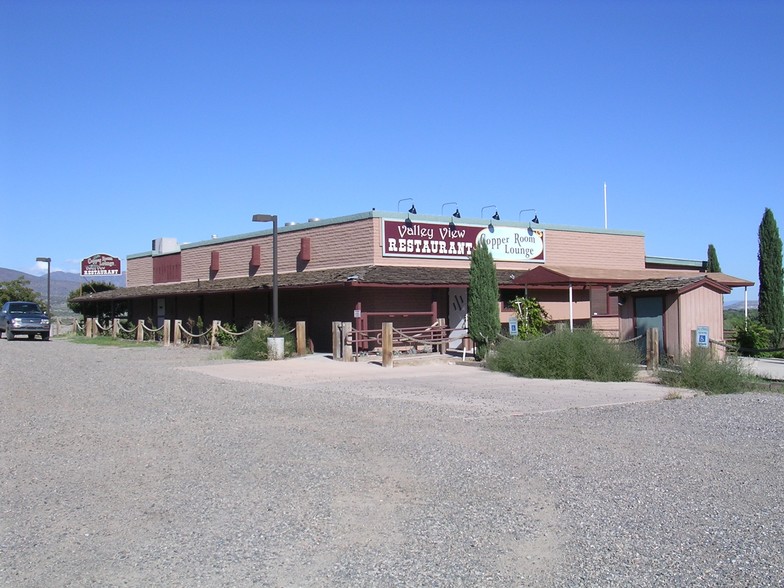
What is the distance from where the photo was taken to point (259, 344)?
25594 mm

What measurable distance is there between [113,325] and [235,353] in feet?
57.6

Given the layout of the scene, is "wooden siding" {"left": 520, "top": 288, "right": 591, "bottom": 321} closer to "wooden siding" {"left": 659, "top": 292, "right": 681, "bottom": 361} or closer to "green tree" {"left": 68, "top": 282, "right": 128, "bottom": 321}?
"wooden siding" {"left": 659, "top": 292, "right": 681, "bottom": 361}

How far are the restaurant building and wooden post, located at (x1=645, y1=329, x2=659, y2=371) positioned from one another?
122 centimetres

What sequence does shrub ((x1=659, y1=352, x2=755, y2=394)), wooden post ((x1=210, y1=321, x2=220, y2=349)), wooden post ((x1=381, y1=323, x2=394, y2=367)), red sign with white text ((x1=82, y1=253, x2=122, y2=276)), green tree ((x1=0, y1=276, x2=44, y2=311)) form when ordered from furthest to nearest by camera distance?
green tree ((x1=0, y1=276, x2=44, y2=311)), red sign with white text ((x1=82, y1=253, x2=122, y2=276)), wooden post ((x1=210, y1=321, x2=220, y2=349)), wooden post ((x1=381, y1=323, x2=394, y2=367)), shrub ((x1=659, y1=352, x2=755, y2=394))

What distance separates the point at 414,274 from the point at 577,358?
9.70 meters

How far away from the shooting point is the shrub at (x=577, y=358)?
1780 cm

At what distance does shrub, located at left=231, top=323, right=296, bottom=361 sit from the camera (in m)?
25.5

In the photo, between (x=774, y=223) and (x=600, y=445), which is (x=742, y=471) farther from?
(x=774, y=223)

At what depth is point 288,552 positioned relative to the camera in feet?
19.9

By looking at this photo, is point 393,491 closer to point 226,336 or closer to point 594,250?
point 226,336

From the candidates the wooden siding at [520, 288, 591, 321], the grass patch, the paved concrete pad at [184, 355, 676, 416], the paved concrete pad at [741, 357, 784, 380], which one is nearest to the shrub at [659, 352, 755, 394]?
the paved concrete pad at [184, 355, 676, 416]

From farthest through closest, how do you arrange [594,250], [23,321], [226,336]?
[23,321] < [594,250] < [226,336]

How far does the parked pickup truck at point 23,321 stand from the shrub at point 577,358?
1058 inches

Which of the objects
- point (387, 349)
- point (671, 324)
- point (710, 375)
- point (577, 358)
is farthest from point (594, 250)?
point (710, 375)
